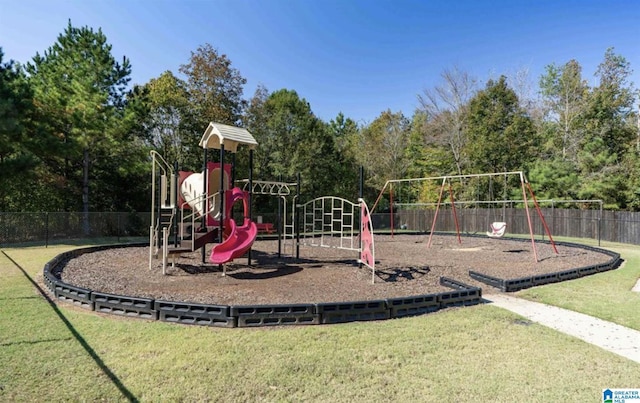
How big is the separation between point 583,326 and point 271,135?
23.4 metres

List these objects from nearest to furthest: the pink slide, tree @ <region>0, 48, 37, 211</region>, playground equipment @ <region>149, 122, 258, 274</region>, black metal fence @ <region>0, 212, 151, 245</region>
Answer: the pink slide, playground equipment @ <region>149, 122, 258, 274</region>, tree @ <region>0, 48, 37, 211</region>, black metal fence @ <region>0, 212, 151, 245</region>

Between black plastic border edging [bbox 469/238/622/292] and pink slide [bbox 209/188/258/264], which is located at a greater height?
pink slide [bbox 209/188/258/264]

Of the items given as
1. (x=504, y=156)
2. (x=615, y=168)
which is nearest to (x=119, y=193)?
(x=504, y=156)

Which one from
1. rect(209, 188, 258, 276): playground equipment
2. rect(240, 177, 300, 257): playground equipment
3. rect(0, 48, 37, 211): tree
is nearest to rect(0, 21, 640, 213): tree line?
rect(0, 48, 37, 211): tree

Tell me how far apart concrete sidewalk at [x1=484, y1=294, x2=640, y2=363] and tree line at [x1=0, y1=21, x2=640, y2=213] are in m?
14.2

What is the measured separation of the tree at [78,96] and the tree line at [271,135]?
6 cm

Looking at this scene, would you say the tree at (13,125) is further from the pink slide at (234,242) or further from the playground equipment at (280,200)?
the pink slide at (234,242)

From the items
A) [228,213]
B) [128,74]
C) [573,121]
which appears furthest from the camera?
[573,121]

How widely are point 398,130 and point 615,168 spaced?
628 inches

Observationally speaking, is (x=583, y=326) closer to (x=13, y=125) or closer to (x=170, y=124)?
(x=13, y=125)

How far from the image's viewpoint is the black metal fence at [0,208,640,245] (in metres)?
16.8

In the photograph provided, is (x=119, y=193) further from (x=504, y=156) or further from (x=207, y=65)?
(x=504, y=156)

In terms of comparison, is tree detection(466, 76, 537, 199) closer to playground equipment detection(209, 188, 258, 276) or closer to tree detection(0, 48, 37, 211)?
playground equipment detection(209, 188, 258, 276)

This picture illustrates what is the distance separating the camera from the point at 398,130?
3462 cm
